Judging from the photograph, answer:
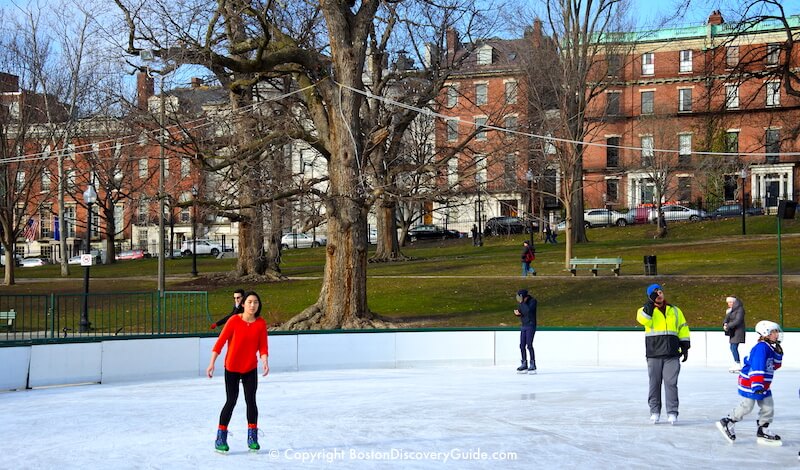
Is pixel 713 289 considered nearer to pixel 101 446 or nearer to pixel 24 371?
pixel 24 371

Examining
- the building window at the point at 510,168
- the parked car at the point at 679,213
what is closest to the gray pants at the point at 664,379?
the building window at the point at 510,168

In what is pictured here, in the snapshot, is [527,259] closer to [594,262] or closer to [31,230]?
[594,262]

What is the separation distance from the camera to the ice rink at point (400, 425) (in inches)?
404

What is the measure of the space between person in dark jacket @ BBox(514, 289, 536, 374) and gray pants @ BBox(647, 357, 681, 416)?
6.14m

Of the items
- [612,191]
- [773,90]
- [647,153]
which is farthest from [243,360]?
[612,191]

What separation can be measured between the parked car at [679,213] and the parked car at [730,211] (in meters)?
0.63

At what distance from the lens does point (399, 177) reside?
29.6m

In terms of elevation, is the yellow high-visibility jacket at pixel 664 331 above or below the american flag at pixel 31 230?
below

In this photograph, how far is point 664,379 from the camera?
12211 mm

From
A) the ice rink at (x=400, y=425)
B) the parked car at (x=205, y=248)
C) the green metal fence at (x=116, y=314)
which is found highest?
the parked car at (x=205, y=248)

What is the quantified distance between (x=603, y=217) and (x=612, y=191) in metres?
6.52

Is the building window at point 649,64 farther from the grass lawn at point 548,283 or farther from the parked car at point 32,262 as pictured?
the parked car at point 32,262

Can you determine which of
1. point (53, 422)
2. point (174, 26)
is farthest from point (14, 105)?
point (53, 422)

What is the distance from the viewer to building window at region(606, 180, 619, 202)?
6825cm
